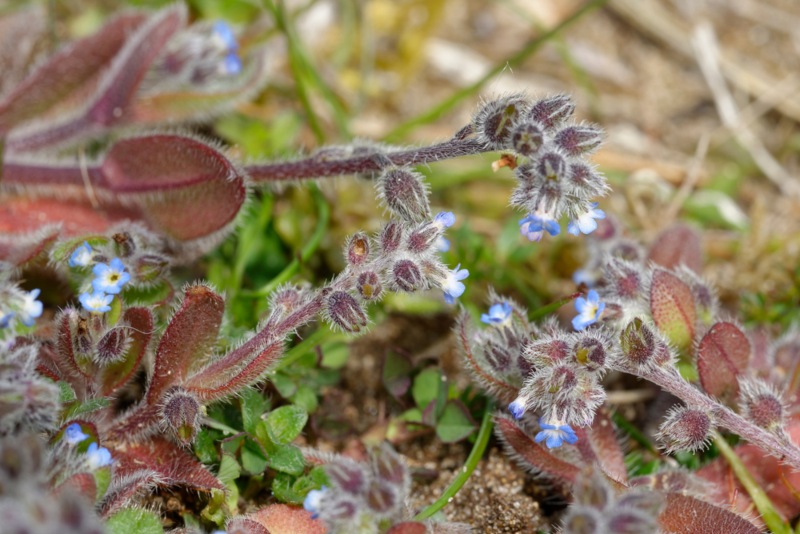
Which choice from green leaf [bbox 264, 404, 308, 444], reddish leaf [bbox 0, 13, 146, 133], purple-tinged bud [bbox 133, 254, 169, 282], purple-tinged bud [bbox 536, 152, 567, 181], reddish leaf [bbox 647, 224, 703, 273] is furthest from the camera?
reddish leaf [bbox 0, 13, 146, 133]

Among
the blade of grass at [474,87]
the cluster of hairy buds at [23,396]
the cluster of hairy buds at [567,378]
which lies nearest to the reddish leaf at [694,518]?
the cluster of hairy buds at [567,378]

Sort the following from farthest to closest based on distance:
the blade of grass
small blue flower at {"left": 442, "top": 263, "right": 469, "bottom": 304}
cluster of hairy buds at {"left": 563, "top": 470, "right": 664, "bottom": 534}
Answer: the blade of grass
small blue flower at {"left": 442, "top": 263, "right": 469, "bottom": 304}
cluster of hairy buds at {"left": 563, "top": 470, "right": 664, "bottom": 534}

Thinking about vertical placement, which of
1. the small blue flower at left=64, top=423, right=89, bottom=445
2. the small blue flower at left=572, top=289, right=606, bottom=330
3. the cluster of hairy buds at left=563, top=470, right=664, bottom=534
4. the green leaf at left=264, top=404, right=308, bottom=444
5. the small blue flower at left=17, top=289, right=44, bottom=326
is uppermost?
the small blue flower at left=17, top=289, right=44, bottom=326

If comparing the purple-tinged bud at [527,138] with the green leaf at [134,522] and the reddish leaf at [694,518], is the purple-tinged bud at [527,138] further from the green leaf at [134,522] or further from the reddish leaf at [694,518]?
the green leaf at [134,522]

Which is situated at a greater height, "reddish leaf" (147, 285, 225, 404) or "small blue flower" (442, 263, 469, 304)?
"small blue flower" (442, 263, 469, 304)

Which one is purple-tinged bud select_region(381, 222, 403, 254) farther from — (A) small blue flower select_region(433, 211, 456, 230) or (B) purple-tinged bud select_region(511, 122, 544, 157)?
(B) purple-tinged bud select_region(511, 122, 544, 157)

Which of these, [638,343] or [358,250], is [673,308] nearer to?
[638,343]

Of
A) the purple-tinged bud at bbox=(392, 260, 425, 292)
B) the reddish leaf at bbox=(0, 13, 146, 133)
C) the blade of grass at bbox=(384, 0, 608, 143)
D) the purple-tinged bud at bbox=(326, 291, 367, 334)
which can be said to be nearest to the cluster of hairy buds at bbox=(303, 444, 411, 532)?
the purple-tinged bud at bbox=(326, 291, 367, 334)
